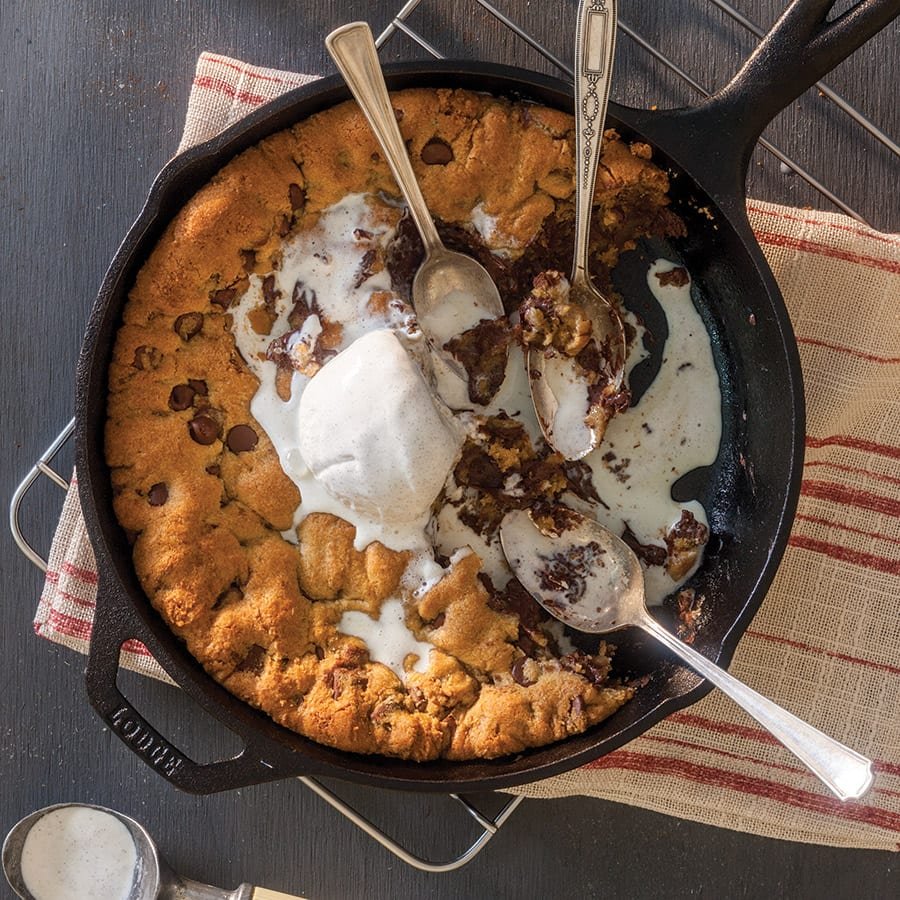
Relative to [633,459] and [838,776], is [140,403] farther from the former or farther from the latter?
[838,776]

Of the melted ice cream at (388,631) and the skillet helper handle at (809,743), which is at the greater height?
the skillet helper handle at (809,743)

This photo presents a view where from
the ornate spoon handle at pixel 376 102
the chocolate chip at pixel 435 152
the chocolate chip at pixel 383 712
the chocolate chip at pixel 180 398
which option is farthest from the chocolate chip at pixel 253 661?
the chocolate chip at pixel 435 152

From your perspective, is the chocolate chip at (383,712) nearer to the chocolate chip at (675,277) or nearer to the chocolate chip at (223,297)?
the chocolate chip at (223,297)

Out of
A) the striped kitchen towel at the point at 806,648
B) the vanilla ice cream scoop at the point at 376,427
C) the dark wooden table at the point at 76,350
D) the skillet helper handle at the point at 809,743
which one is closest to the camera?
the skillet helper handle at the point at 809,743

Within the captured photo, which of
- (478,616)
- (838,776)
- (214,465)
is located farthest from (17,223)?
(838,776)

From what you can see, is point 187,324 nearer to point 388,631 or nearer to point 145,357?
point 145,357

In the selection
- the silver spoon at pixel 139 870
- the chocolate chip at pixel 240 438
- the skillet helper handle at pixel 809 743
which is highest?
the chocolate chip at pixel 240 438

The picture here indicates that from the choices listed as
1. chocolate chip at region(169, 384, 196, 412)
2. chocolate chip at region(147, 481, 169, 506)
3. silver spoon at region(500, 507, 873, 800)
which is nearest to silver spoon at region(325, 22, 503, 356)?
silver spoon at region(500, 507, 873, 800)
